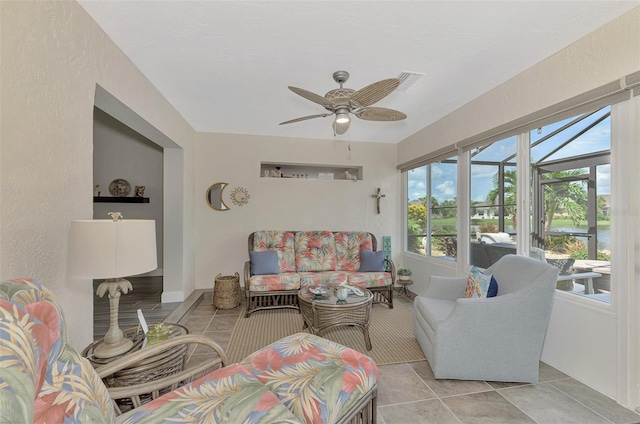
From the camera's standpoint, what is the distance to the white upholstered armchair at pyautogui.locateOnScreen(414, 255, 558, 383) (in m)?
1.99

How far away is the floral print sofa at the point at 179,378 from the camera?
2.59 ft

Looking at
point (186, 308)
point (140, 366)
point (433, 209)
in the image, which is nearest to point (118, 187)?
point (186, 308)

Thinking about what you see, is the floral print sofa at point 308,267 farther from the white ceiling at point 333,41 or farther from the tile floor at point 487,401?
the white ceiling at point 333,41

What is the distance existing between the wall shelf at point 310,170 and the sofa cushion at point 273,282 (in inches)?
69.3

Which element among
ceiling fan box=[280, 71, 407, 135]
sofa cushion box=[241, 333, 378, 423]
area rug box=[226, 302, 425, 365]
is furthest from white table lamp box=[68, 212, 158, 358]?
area rug box=[226, 302, 425, 365]

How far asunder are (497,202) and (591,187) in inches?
36.5

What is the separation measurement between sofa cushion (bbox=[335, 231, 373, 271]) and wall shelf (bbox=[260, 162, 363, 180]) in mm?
1056

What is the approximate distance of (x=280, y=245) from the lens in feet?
13.5

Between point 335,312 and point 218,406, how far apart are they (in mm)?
1444

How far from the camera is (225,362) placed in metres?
1.48

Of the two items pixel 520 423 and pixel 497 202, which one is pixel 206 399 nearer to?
pixel 520 423

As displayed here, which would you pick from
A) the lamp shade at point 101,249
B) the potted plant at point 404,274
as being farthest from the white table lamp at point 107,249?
the potted plant at point 404,274

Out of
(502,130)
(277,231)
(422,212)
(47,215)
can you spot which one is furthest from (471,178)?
(47,215)

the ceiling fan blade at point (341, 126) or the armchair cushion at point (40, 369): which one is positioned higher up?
the ceiling fan blade at point (341, 126)
